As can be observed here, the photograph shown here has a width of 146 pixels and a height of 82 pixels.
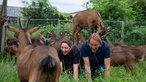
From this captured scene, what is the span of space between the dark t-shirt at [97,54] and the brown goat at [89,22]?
4703 millimetres

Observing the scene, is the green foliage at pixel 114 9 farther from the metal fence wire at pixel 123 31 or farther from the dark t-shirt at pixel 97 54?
the dark t-shirt at pixel 97 54

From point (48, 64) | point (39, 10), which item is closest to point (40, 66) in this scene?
point (48, 64)

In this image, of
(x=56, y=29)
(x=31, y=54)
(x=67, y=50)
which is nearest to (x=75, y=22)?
(x=56, y=29)

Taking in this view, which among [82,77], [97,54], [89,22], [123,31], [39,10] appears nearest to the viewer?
[82,77]

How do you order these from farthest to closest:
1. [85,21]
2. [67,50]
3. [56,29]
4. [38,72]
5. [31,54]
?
[56,29], [85,21], [67,50], [31,54], [38,72]

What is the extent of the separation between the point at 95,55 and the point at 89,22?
5.54 meters

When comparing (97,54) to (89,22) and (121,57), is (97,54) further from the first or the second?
(89,22)

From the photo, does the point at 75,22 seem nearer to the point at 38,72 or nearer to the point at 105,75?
the point at 105,75

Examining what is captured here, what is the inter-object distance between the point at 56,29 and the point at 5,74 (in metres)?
10.4

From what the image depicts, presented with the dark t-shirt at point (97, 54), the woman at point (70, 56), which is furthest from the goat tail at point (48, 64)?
the dark t-shirt at point (97, 54)

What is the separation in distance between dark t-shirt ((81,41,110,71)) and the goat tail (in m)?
2.78

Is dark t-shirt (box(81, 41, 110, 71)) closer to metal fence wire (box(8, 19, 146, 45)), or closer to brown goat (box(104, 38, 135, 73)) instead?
brown goat (box(104, 38, 135, 73))

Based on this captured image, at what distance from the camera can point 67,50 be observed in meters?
8.01

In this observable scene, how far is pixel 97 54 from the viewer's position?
8.20m
